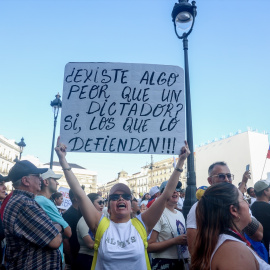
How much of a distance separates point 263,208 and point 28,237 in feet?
11.2

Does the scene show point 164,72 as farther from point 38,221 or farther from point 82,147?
point 38,221

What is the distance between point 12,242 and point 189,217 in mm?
1646

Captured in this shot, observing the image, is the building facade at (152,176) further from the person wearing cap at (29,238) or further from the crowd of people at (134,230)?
the person wearing cap at (29,238)

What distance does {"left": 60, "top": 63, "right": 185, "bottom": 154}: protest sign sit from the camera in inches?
124

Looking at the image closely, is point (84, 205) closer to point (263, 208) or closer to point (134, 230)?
point (134, 230)

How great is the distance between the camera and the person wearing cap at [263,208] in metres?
4.00

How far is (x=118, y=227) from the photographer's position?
2602 millimetres

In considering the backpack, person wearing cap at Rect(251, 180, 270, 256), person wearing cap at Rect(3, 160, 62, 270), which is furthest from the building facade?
person wearing cap at Rect(3, 160, 62, 270)

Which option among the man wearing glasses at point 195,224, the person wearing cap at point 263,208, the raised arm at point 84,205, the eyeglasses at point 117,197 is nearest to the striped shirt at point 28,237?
the raised arm at point 84,205

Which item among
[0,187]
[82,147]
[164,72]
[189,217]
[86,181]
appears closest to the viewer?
[189,217]

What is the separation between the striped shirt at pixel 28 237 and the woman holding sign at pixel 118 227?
377 mm

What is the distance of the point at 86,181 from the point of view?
11700 cm

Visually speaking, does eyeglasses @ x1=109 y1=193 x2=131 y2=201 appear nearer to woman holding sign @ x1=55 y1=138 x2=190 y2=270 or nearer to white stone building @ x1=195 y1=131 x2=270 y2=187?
woman holding sign @ x1=55 y1=138 x2=190 y2=270

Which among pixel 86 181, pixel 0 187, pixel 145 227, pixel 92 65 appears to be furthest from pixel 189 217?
pixel 86 181
